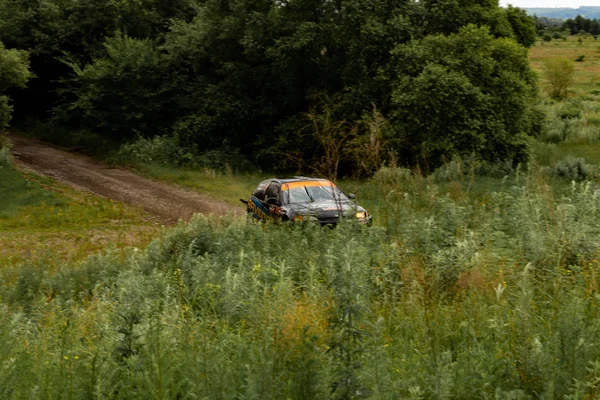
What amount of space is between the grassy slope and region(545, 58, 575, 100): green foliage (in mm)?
42333

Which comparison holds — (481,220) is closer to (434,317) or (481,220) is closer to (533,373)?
(434,317)

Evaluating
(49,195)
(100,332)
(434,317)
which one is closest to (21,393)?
(100,332)

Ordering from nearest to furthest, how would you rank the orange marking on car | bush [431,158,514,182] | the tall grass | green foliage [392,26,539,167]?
the tall grass, the orange marking on car, bush [431,158,514,182], green foliage [392,26,539,167]

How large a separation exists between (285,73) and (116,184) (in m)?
9.45

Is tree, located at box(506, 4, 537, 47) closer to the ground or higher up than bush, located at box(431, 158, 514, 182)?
higher up

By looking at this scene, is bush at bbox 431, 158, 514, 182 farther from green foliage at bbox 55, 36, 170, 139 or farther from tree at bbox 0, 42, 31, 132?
tree at bbox 0, 42, 31, 132

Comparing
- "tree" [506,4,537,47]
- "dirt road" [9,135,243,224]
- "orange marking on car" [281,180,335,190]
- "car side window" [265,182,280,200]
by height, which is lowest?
"dirt road" [9,135,243,224]

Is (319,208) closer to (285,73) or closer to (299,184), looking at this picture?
(299,184)

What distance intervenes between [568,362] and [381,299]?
8.90 feet

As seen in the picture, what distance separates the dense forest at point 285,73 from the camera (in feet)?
78.3

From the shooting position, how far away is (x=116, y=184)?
83.9 feet

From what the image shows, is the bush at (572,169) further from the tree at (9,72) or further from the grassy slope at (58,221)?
the tree at (9,72)

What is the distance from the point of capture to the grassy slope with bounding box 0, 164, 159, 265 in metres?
16.1

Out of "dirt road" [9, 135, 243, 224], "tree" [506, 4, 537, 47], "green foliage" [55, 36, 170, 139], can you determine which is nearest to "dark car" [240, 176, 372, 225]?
"dirt road" [9, 135, 243, 224]
